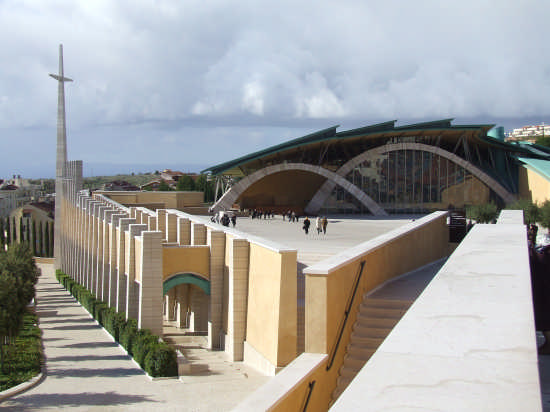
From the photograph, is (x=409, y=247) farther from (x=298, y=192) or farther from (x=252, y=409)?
(x=298, y=192)

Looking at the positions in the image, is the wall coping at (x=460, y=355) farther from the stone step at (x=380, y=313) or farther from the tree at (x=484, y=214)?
the tree at (x=484, y=214)

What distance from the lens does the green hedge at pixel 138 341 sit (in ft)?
50.2

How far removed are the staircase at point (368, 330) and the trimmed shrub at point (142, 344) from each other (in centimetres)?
879

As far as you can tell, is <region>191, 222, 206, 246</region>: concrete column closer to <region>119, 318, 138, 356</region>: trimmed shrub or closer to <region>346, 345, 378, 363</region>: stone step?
<region>119, 318, 138, 356</region>: trimmed shrub

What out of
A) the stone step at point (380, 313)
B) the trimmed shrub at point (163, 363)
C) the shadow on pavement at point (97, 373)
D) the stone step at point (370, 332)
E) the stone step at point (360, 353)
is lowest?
the shadow on pavement at point (97, 373)

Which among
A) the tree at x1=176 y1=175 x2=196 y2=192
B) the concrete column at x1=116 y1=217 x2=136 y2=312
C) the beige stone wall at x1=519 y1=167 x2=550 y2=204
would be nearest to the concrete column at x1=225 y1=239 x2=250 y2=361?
the concrete column at x1=116 y1=217 x2=136 y2=312

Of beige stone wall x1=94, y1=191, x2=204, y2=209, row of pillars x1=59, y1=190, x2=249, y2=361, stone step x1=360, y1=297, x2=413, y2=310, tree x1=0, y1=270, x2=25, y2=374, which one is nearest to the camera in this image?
stone step x1=360, y1=297, x2=413, y2=310

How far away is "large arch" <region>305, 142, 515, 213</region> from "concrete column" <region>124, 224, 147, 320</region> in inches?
1036

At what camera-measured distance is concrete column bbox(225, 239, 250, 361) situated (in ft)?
54.1

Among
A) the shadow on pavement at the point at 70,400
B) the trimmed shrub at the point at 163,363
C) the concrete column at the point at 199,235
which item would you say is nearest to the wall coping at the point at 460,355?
the shadow on pavement at the point at 70,400

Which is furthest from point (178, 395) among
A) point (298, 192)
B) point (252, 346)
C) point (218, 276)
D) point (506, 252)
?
point (298, 192)

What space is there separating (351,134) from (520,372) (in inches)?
1672

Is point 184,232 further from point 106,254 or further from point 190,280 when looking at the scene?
point 106,254

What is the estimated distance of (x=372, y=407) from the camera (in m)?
3.21
